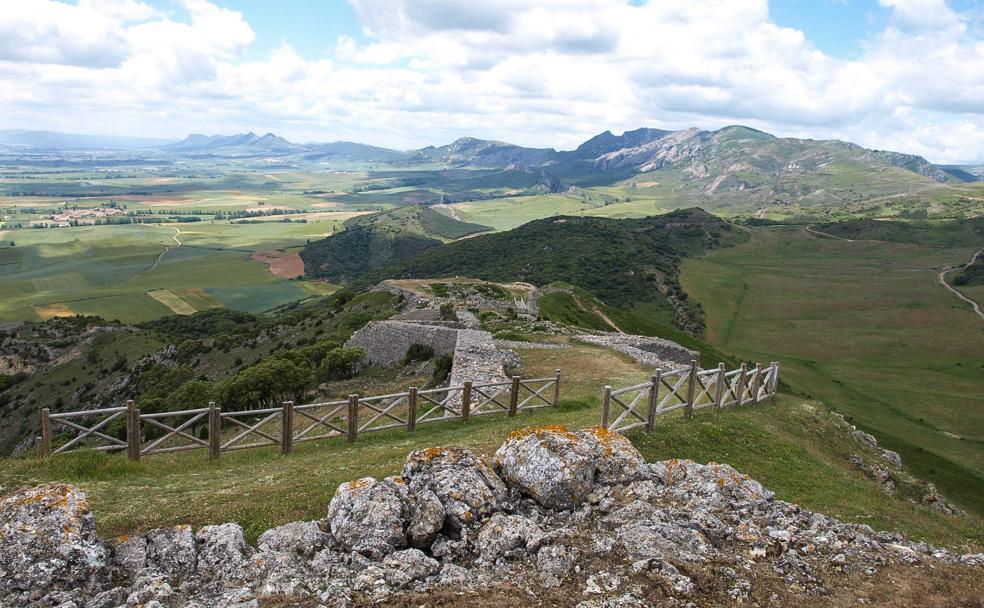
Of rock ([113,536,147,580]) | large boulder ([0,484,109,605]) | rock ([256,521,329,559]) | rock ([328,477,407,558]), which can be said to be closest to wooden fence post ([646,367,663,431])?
rock ([328,477,407,558])

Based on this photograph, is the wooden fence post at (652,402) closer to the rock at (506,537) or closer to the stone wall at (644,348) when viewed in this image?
the rock at (506,537)

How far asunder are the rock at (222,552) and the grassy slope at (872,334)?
3817 centimetres

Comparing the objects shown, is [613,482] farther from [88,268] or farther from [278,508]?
[88,268]

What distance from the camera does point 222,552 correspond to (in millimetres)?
9055

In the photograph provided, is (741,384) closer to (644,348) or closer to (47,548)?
(47,548)

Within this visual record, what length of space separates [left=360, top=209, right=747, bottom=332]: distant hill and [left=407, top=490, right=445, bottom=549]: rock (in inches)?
4388

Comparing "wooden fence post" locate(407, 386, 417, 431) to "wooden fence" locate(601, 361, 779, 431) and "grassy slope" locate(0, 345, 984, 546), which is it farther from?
"wooden fence" locate(601, 361, 779, 431)

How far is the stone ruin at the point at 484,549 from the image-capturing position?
26.8 ft

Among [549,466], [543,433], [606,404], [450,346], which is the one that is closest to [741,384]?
[606,404]

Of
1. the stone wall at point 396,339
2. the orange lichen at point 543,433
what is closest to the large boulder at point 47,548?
the orange lichen at point 543,433

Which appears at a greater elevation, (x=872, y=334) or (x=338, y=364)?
(x=338, y=364)

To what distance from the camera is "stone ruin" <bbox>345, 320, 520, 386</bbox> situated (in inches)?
1093

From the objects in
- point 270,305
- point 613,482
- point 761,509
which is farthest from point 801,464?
point 270,305

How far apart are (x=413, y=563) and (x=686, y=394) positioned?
14.6 meters
